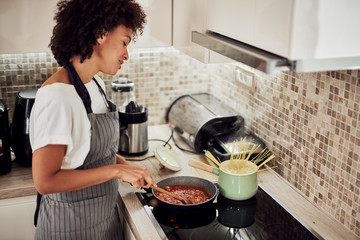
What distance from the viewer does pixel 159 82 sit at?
101 inches

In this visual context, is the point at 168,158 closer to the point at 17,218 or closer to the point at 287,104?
the point at 287,104

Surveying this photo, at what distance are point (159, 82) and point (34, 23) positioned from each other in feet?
2.79

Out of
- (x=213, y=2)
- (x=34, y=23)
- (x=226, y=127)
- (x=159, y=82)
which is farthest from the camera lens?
(x=159, y=82)

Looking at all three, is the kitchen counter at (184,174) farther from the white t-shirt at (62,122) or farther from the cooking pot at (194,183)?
the white t-shirt at (62,122)

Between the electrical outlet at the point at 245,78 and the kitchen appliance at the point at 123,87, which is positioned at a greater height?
the electrical outlet at the point at 245,78

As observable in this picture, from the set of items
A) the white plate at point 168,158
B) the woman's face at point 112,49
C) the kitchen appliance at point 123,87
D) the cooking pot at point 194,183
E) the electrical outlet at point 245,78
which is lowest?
the cooking pot at point 194,183

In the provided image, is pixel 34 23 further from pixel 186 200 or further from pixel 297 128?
pixel 297 128

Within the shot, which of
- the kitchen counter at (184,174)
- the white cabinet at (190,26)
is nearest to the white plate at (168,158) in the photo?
the kitchen counter at (184,174)

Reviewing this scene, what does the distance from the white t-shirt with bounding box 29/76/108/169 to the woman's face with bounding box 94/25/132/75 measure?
0.46 ft

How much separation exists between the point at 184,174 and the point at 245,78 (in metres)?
0.58

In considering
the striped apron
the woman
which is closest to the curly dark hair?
the woman

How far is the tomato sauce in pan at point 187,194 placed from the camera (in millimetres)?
1746

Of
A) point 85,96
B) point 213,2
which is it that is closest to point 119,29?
point 85,96

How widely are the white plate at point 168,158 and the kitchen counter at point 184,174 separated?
35 mm
